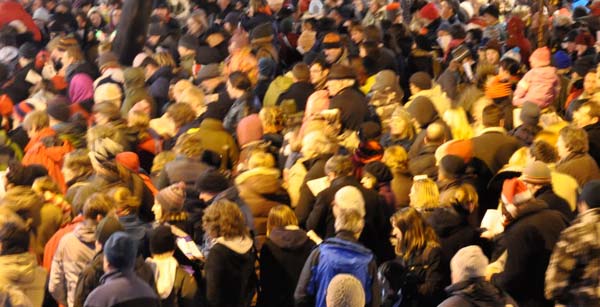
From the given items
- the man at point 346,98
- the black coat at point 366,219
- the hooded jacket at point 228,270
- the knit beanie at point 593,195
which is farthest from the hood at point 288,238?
the man at point 346,98

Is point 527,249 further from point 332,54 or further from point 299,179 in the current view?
point 332,54

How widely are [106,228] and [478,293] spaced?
249 cm

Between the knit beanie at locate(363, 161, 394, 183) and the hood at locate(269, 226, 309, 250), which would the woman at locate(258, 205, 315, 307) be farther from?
the knit beanie at locate(363, 161, 394, 183)

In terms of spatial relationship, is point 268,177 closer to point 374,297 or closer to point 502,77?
point 374,297

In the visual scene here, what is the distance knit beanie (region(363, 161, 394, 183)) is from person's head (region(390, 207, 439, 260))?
1.31m

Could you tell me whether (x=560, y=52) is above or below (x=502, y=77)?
below

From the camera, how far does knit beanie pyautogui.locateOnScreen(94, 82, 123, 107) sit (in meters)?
13.1

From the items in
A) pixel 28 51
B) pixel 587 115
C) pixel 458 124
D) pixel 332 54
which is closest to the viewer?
pixel 587 115

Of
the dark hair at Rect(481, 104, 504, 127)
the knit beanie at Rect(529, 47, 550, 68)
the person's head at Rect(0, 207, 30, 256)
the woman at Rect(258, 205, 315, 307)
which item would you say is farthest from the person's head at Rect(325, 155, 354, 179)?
the knit beanie at Rect(529, 47, 550, 68)

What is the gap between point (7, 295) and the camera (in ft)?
24.2

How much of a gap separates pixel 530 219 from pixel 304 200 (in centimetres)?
196

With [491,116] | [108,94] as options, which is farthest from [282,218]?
A: [108,94]

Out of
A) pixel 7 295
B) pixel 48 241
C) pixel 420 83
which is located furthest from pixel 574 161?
pixel 7 295

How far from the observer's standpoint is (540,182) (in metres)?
9.07
